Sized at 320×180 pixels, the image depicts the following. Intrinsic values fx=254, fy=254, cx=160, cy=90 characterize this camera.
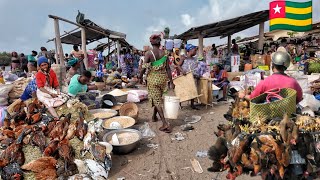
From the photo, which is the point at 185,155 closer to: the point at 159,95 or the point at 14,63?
the point at 159,95

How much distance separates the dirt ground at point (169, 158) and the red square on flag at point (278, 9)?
7516mm

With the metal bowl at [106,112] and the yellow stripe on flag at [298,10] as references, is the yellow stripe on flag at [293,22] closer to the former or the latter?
the yellow stripe on flag at [298,10]

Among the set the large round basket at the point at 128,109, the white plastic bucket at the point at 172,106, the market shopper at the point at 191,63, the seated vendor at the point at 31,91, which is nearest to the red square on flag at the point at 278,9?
the market shopper at the point at 191,63

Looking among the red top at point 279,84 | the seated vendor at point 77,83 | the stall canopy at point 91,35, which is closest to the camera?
the red top at point 279,84

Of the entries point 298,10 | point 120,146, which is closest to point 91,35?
point 298,10

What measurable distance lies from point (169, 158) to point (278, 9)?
9691 mm

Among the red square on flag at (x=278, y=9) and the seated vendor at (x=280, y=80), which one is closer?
the seated vendor at (x=280, y=80)

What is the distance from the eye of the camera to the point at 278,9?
11.1m

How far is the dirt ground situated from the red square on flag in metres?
7.52

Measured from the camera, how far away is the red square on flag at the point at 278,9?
11023 millimetres

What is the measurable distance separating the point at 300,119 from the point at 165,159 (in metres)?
2.40

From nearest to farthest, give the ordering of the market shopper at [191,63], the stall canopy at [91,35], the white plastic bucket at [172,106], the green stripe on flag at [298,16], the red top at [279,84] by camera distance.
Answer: the red top at [279,84]
the white plastic bucket at [172,106]
the market shopper at [191,63]
the green stripe on flag at [298,16]
the stall canopy at [91,35]

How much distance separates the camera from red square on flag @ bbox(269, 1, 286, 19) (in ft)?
36.2

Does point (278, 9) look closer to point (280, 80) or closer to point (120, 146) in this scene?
point (280, 80)
